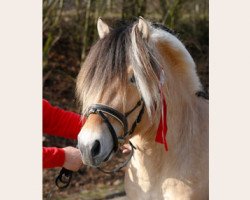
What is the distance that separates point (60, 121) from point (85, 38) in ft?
1.39

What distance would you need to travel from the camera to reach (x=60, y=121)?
4.80 ft

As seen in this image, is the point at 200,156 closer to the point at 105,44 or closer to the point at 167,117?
the point at 167,117

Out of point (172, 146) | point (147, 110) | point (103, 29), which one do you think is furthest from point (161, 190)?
point (103, 29)

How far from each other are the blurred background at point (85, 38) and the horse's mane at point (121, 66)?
0.30 metres

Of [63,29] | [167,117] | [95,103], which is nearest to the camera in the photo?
[95,103]

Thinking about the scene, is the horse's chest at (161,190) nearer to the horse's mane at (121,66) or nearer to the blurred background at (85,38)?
the horse's mane at (121,66)

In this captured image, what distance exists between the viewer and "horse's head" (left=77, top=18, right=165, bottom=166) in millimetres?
1101

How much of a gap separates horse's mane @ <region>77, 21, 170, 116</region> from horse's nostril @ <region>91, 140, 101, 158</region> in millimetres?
111

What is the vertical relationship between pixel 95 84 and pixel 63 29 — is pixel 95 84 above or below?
below

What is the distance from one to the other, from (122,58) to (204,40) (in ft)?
1.50

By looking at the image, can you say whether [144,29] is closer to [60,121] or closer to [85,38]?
[60,121]

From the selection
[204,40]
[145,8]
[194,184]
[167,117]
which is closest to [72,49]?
[145,8]

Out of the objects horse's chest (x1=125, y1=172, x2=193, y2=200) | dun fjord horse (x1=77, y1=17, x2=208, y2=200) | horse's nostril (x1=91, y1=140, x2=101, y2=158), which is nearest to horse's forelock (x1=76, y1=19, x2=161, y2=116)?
dun fjord horse (x1=77, y1=17, x2=208, y2=200)

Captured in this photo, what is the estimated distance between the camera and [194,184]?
131 centimetres
